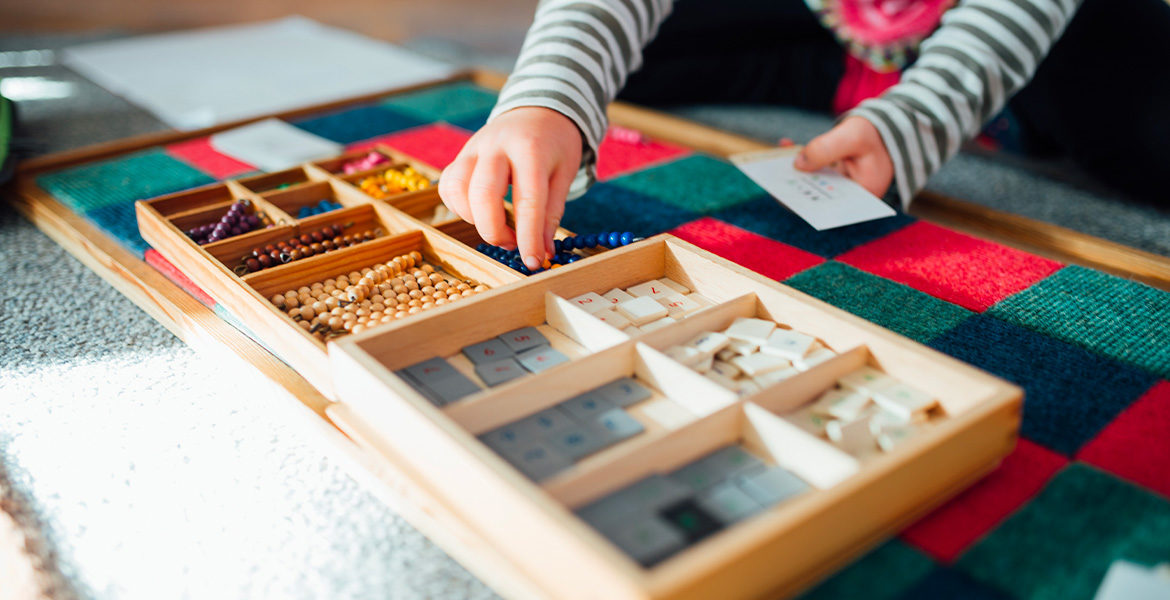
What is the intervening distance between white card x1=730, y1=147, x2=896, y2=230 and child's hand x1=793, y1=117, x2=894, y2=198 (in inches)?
0.7

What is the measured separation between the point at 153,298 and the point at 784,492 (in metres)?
0.76

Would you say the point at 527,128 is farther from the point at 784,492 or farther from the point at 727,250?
the point at 784,492

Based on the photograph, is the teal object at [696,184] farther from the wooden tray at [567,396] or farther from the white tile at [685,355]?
the white tile at [685,355]

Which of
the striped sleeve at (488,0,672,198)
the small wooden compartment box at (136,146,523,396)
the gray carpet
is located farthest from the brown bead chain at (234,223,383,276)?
the striped sleeve at (488,0,672,198)

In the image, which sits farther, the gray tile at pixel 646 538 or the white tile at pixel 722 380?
the white tile at pixel 722 380

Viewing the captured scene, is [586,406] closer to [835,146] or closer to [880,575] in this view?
[880,575]

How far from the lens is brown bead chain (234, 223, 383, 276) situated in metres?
0.93

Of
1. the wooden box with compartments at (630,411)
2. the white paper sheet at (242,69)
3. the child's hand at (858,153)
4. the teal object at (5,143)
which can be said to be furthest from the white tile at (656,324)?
the white paper sheet at (242,69)

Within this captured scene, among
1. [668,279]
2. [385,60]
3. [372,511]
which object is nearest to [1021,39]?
[668,279]

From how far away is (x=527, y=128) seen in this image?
896mm

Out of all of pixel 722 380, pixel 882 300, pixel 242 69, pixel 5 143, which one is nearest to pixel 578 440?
pixel 722 380

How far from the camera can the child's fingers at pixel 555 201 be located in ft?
2.78

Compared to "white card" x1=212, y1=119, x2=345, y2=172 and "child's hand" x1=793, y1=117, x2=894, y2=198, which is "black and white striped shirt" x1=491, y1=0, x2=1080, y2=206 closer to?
"child's hand" x1=793, y1=117, x2=894, y2=198

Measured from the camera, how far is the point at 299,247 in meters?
0.97
